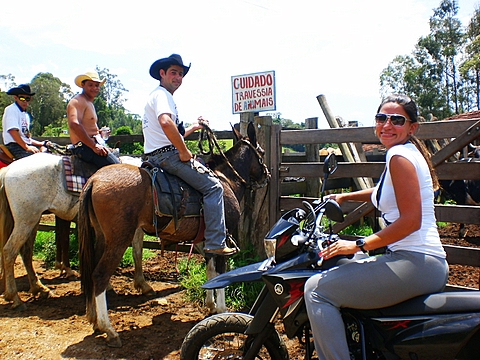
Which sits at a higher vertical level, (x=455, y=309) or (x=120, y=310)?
(x=455, y=309)

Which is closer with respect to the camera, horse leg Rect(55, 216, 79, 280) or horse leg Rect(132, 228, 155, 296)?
horse leg Rect(132, 228, 155, 296)

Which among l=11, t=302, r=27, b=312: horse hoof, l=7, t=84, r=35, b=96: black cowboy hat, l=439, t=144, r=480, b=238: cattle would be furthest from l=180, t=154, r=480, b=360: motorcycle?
l=439, t=144, r=480, b=238: cattle

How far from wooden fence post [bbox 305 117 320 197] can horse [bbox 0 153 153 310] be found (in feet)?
11.9

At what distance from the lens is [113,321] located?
4961mm

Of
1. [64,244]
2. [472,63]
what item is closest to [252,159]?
[64,244]

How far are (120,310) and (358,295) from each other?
3.90 metres

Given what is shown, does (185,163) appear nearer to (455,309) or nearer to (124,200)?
(124,200)

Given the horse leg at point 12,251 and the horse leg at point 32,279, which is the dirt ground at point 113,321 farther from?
the horse leg at point 12,251

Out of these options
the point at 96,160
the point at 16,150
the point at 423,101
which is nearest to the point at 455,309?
the point at 96,160

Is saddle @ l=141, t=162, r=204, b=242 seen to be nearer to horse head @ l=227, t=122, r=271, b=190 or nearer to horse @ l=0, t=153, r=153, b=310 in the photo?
horse head @ l=227, t=122, r=271, b=190

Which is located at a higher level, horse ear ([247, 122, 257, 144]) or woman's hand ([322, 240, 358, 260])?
horse ear ([247, 122, 257, 144])

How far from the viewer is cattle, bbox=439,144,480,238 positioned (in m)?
9.23

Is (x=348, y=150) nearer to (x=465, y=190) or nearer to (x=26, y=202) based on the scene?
(x=26, y=202)

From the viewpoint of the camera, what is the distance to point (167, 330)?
466 cm
